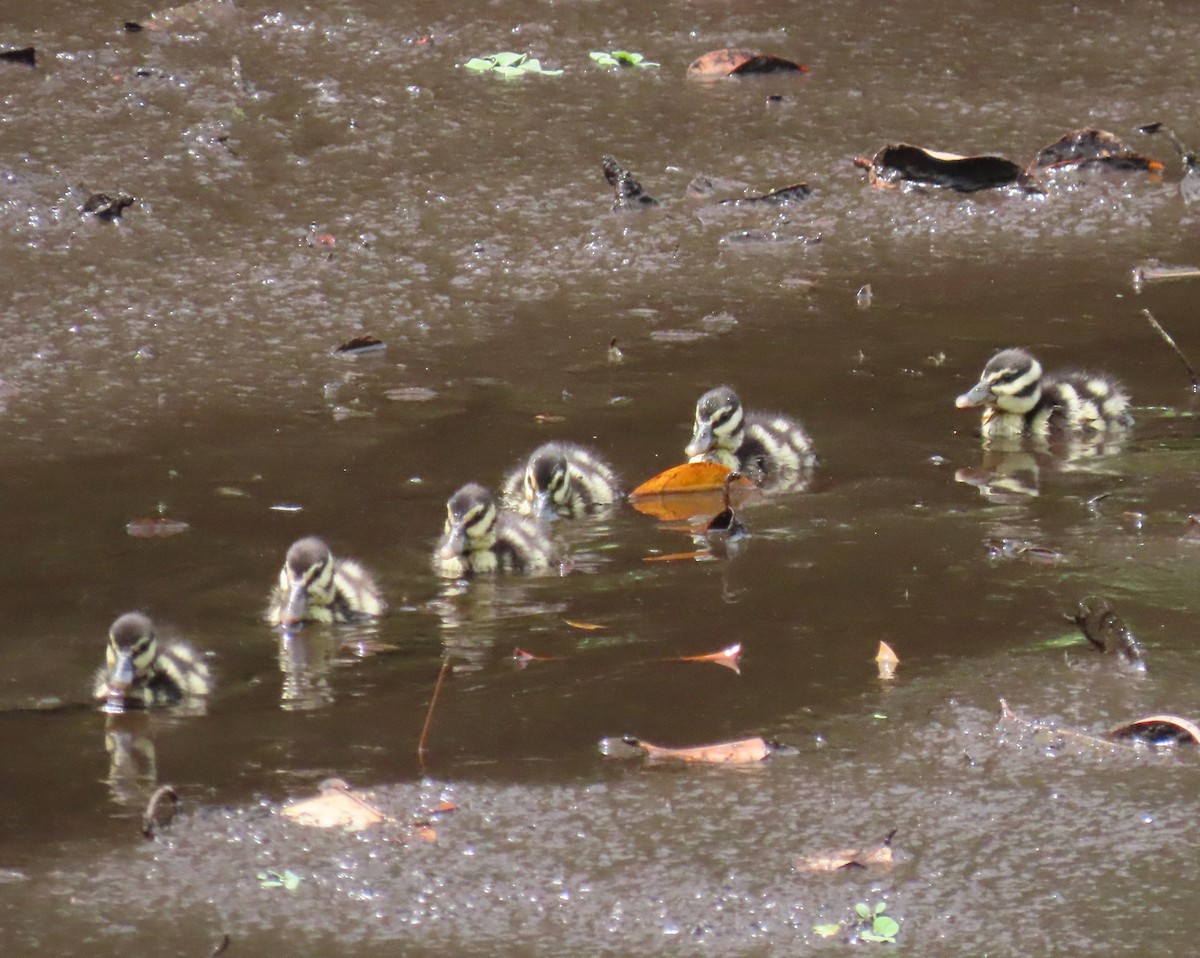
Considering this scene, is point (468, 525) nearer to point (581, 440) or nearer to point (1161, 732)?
point (581, 440)

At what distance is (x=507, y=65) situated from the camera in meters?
9.98

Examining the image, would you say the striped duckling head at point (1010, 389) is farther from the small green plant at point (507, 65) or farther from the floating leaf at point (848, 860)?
the small green plant at point (507, 65)

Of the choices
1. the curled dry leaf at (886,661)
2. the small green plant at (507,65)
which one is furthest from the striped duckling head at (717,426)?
the small green plant at (507,65)

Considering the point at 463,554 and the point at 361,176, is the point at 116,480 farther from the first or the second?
the point at 361,176

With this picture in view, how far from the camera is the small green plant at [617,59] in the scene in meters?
10.0

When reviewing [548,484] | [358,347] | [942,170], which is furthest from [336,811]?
[942,170]

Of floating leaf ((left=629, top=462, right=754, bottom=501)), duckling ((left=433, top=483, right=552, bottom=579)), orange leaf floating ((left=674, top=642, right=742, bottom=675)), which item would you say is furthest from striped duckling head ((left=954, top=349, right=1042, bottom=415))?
orange leaf floating ((left=674, top=642, right=742, bottom=675))

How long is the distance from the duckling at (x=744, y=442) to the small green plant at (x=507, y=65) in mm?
3895

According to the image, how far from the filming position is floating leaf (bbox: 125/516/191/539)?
5734 mm

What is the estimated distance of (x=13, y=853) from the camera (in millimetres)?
3740

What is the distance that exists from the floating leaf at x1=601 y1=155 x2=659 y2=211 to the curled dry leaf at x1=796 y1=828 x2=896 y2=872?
5.47 m

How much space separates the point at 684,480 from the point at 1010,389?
4.23 feet

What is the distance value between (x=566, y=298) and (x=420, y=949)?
4.94 m

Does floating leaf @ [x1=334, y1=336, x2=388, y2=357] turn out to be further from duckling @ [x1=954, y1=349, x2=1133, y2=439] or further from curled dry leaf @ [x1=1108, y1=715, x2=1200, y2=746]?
curled dry leaf @ [x1=1108, y1=715, x2=1200, y2=746]
